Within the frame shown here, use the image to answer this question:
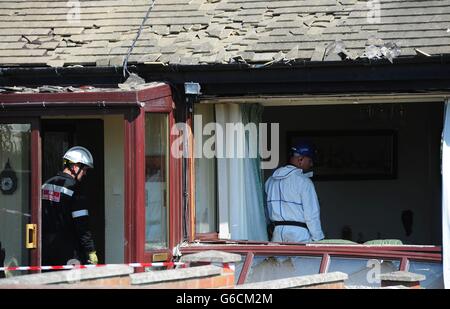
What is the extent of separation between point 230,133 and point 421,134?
11.4 ft

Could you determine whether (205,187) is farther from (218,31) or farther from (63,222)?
(218,31)

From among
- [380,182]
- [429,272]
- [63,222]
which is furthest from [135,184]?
[380,182]

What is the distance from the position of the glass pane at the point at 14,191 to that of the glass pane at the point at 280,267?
2259mm

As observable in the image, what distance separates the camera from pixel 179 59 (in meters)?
→ 8.90

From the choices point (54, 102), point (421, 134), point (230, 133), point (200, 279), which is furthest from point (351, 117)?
point (200, 279)

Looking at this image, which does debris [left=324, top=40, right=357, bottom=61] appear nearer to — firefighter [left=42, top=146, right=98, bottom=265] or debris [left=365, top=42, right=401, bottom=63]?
debris [left=365, top=42, right=401, bottom=63]

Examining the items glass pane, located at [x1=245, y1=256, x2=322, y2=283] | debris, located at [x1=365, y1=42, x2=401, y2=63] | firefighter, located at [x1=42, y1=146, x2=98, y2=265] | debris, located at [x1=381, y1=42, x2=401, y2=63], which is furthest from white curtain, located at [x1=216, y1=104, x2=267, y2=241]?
debris, located at [x1=381, y1=42, x2=401, y2=63]

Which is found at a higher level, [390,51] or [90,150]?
[390,51]

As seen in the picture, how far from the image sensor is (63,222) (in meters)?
8.80

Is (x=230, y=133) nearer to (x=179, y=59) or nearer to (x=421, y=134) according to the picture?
(x=179, y=59)

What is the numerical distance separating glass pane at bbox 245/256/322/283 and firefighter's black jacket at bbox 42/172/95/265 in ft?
5.39

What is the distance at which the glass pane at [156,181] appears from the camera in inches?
338

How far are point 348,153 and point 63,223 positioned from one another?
177 inches
